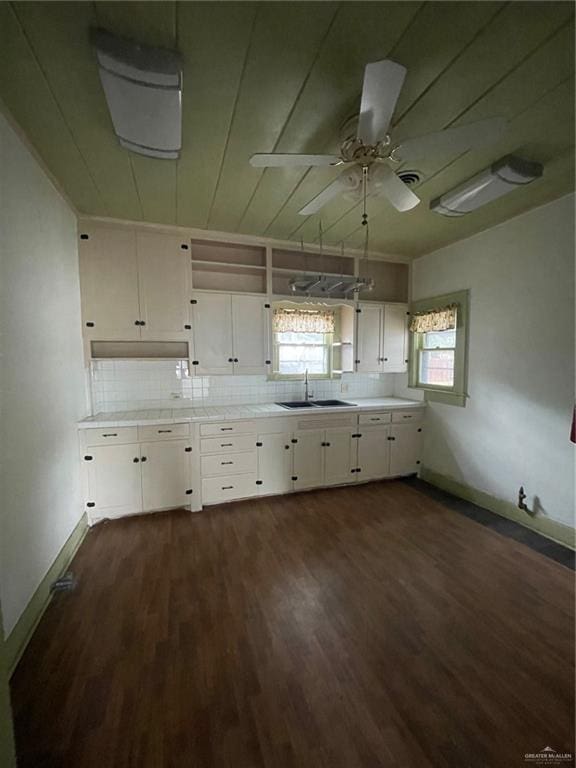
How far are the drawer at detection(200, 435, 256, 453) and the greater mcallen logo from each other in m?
2.42

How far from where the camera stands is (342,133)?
166 cm

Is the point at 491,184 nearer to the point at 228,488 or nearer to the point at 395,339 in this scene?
the point at 395,339

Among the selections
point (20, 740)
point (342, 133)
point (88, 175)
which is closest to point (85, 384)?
point (88, 175)

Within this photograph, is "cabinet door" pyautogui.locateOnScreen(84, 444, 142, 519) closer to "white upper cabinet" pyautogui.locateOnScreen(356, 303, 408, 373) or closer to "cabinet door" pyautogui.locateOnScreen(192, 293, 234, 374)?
"cabinet door" pyautogui.locateOnScreen(192, 293, 234, 374)

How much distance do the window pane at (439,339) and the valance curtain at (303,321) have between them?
1146mm

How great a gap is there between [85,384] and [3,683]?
242 cm

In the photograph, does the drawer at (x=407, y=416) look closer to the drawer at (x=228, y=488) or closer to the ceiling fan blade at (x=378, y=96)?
the drawer at (x=228, y=488)

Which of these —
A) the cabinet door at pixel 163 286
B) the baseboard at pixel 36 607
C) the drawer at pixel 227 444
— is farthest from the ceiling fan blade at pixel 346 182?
the baseboard at pixel 36 607

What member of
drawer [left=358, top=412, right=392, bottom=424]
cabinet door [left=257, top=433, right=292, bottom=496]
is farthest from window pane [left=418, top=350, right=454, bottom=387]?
cabinet door [left=257, top=433, right=292, bottom=496]

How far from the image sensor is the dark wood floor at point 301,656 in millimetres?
1156

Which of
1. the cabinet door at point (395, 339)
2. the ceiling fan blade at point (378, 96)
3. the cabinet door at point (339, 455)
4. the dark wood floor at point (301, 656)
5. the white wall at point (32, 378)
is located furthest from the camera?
the cabinet door at point (395, 339)

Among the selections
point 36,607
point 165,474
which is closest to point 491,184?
point 165,474

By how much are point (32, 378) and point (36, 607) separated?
1.28 meters

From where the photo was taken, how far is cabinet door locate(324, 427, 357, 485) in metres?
3.33
